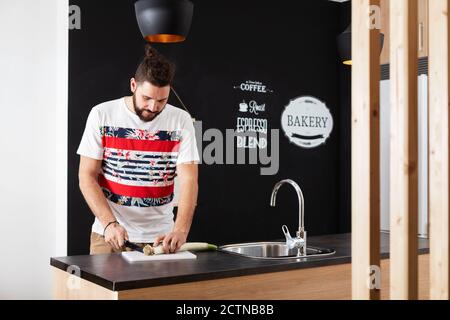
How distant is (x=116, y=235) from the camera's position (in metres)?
3.37

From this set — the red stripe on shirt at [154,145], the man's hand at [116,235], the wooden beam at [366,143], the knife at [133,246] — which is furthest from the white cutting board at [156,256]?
the wooden beam at [366,143]

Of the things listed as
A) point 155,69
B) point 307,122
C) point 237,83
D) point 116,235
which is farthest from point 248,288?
point 307,122

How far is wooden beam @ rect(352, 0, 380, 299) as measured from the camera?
1601 mm

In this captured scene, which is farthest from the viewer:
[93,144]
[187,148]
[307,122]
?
[307,122]

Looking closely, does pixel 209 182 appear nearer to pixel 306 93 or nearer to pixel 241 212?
pixel 241 212

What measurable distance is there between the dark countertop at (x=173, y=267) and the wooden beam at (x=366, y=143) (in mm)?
1072

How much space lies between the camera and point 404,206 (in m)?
1.58

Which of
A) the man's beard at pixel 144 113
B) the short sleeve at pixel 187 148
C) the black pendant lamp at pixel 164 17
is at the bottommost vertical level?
the short sleeve at pixel 187 148

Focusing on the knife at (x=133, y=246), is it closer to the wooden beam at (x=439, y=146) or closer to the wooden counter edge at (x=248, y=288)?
the wooden counter edge at (x=248, y=288)

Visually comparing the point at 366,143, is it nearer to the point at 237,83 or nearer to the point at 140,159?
the point at 140,159

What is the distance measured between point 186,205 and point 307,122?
235cm

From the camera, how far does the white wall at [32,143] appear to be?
14.5 ft

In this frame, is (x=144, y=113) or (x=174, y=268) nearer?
(x=174, y=268)
